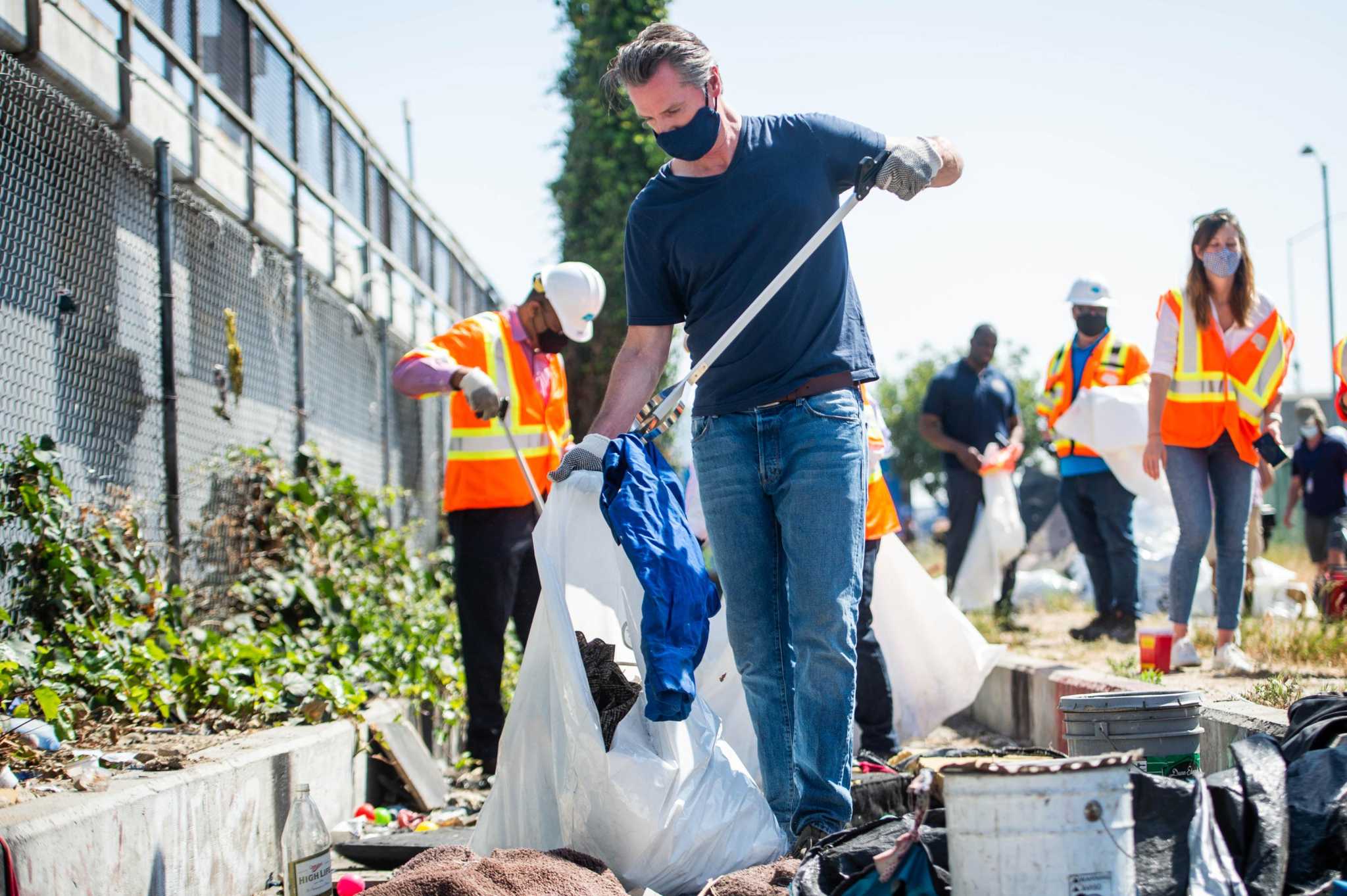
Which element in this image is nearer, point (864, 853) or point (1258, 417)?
point (864, 853)

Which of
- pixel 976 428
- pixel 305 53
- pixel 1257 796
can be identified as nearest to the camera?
pixel 1257 796

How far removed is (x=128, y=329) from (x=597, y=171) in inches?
303

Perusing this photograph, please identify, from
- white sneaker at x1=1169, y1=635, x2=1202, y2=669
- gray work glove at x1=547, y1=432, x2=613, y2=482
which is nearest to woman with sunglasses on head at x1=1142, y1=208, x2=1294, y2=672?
white sneaker at x1=1169, y1=635, x2=1202, y2=669

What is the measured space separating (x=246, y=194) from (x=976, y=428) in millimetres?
4705

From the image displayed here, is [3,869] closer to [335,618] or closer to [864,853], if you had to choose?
[864,853]

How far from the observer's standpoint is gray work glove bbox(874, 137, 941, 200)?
3307 millimetres

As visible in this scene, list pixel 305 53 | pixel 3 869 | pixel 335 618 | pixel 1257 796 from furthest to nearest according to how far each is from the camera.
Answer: pixel 305 53
pixel 335 618
pixel 1257 796
pixel 3 869

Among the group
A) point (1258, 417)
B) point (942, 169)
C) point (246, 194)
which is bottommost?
point (1258, 417)

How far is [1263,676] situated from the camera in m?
4.80

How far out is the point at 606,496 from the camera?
11.0ft

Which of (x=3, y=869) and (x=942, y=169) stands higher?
(x=942, y=169)

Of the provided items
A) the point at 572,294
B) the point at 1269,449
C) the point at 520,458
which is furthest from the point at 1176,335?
the point at 520,458

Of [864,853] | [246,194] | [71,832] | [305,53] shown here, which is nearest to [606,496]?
[864,853]

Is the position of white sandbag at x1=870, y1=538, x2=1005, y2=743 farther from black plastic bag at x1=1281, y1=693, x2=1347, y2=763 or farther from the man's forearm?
black plastic bag at x1=1281, y1=693, x2=1347, y2=763
